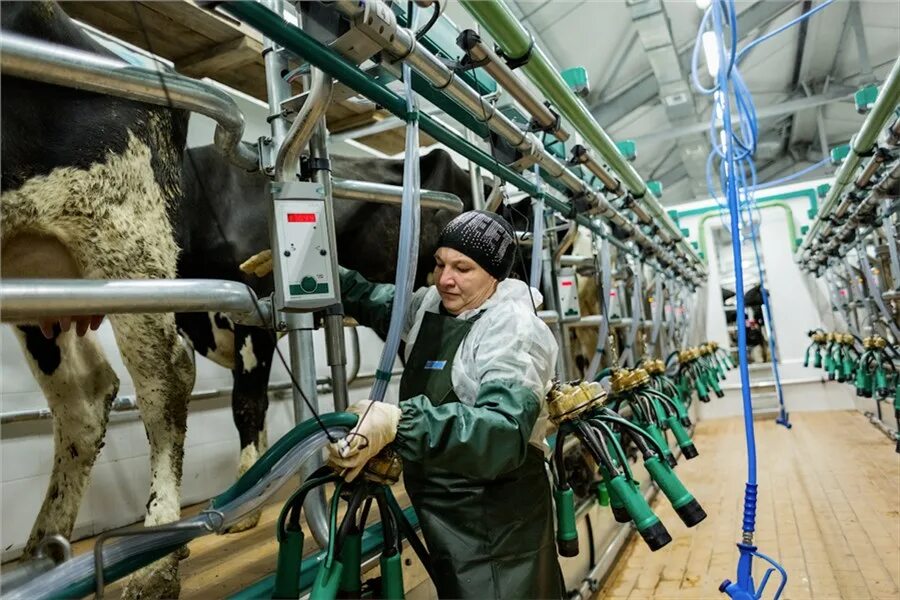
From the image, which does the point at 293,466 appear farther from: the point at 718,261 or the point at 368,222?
the point at 718,261

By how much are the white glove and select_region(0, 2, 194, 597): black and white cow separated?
633mm

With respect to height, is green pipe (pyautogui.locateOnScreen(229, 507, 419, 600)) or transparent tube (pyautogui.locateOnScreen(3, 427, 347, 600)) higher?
transparent tube (pyautogui.locateOnScreen(3, 427, 347, 600))

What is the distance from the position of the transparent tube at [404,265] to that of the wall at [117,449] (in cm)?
97

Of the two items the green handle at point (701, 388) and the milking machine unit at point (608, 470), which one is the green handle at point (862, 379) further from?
the milking machine unit at point (608, 470)

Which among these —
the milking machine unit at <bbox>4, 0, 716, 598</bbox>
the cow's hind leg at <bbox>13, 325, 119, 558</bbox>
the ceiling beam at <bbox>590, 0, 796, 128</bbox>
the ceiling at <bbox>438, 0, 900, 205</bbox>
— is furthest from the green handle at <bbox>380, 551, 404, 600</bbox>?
the ceiling beam at <bbox>590, 0, 796, 128</bbox>

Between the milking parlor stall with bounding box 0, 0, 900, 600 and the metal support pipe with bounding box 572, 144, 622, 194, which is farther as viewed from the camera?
the metal support pipe with bounding box 572, 144, 622, 194

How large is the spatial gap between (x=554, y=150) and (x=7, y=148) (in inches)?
72.0

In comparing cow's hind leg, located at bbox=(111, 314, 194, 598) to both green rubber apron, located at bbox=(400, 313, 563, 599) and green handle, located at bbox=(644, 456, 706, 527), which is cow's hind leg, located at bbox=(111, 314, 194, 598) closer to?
green rubber apron, located at bbox=(400, 313, 563, 599)

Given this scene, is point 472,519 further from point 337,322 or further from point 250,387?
point 250,387

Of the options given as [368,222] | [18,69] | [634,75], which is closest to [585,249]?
[634,75]

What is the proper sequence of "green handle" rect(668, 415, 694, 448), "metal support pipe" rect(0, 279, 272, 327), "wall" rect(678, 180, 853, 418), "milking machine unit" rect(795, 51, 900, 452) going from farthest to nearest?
1. "wall" rect(678, 180, 853, 418)
2. "milking machine unit" rect(795, 51, 900, 452)
3. "green handle" rect(668, 415, 694, 448)
4. "metal support pipe" rect(0, 279, 272, 327)

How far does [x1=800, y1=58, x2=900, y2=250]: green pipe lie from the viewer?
6.95 ft

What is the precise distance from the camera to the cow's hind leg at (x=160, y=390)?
1357 millimetres

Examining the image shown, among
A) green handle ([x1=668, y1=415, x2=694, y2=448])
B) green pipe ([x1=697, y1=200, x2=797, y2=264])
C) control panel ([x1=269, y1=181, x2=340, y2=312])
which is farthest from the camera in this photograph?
green pipe ([x1=697, y1=200, x2=797, y2=264])
